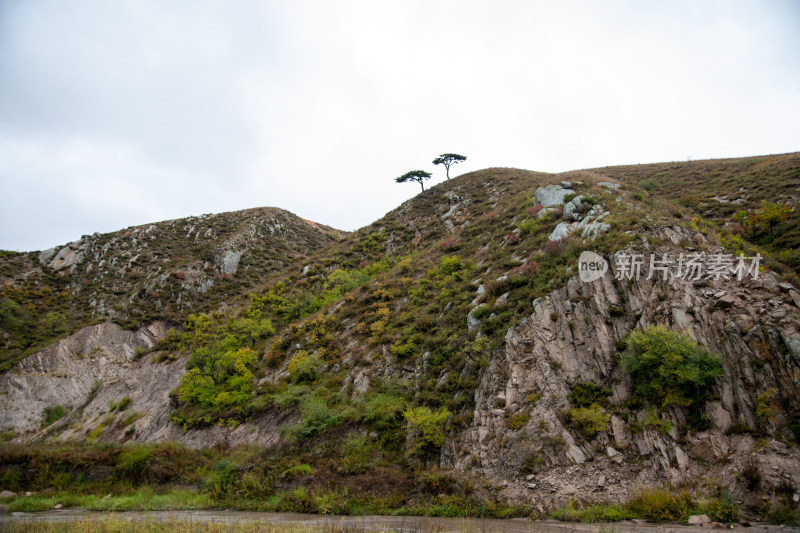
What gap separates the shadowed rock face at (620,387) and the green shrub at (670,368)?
41 cm

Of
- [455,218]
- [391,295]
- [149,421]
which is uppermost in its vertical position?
[455,218]

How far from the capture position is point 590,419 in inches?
459

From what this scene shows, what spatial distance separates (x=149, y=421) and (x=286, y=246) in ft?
126

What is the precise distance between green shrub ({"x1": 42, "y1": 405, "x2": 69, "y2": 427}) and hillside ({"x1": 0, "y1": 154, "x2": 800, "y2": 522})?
0.23m

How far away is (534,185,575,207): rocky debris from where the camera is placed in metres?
25.8

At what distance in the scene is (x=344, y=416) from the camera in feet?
55.4

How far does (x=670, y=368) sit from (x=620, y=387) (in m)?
1.77

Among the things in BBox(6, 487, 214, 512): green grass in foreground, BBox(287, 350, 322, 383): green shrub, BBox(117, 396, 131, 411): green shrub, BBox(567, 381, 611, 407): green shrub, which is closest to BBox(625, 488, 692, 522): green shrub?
BBox(567, 381, 611, 407): green shrub

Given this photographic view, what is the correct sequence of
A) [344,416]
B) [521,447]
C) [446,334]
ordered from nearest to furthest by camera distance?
[521,447] → [344,416] → [446,334]

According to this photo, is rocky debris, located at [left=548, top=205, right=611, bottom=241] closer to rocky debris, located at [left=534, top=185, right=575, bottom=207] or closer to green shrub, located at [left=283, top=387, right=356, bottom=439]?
rocky debris, located at [left=534, top=185, right=575, bottom=207]

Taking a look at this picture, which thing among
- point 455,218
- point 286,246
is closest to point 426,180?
point 455,218

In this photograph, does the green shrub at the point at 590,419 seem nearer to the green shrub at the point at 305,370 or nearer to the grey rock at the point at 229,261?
the green shrub at the point at 305,370

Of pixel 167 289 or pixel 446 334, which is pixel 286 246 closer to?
pixel 167 289

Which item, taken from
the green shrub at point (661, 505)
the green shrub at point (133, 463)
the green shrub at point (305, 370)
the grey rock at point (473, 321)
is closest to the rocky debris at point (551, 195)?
the grey rock at point (473, 321)
